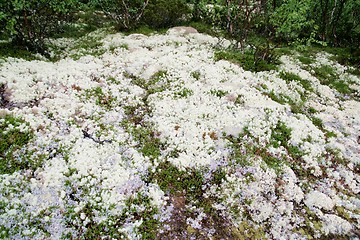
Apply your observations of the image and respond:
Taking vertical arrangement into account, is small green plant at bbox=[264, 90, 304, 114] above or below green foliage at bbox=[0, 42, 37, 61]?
above

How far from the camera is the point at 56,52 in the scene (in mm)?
16719

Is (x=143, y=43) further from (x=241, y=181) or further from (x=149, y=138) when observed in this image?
(x=241, y=181)

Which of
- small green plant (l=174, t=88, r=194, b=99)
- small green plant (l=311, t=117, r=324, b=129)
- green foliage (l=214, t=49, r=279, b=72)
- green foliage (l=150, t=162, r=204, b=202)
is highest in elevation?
green foliage (l=214, t=49, r=279, b=72)

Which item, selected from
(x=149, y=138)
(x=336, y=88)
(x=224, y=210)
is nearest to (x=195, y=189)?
(x=224, y=210)

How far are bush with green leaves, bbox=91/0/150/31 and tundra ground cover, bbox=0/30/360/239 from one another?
9.55 metres

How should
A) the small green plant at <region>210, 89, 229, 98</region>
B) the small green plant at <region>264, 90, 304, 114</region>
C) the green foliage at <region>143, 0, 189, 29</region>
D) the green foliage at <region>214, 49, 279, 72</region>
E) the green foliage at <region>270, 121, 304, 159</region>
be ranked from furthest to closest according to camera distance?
the green foliage at <region>143, 0, 189, 29</region> → the green foliage at <region>214, 49, 279, 72</region> → the small green plant at <region>264, 90, 304, 114</region> → the small green plant at <region>210, 89, 229, 98</region> → the green foliage at <region>270, 121, 304, 159</region>

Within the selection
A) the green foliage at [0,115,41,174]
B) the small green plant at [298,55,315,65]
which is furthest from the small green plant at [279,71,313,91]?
the green foliage at [0,115,41,174]

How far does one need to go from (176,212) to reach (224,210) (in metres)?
1.36

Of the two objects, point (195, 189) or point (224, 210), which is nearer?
point (224, 210)

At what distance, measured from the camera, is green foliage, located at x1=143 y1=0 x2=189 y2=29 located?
23594 mm

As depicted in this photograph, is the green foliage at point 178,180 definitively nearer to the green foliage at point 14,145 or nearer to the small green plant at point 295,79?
the green foliage at point 14,145

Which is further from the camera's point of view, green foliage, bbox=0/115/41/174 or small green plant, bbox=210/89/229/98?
small green plant, bbox=210/89/229/98

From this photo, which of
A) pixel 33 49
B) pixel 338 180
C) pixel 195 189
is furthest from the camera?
pixel 33 49

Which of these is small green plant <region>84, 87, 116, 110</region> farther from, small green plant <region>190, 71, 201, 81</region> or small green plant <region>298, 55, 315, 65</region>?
small green plant <region>298, 55, 315, 65</region>
